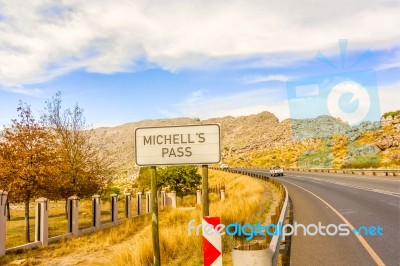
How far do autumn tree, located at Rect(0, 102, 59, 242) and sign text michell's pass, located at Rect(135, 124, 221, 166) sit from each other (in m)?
9.24

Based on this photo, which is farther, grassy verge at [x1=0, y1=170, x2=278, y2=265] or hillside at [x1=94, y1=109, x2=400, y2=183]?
hillside at [x1=94, y1=109, x2=400, y2=183]

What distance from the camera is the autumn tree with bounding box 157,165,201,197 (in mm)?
34438

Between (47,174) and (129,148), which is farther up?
(129,148)

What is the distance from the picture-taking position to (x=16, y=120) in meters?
15.3

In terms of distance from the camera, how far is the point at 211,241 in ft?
18.5

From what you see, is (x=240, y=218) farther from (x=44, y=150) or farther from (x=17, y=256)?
(x=44, y=150)

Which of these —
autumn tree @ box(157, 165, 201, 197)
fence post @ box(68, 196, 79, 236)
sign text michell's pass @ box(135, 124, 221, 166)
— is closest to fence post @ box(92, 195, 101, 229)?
fence post @ box(68, 196, 79, 236)

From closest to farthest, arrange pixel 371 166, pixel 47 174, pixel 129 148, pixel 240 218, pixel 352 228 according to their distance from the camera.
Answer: pixel 352 228 < pixel 240 218 < pixel 47 174 < pixel 371 166 < pixel 129 148

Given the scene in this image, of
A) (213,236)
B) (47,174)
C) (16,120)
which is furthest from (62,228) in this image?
(213,236)

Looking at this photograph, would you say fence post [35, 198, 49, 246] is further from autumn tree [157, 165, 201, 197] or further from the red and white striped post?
autumn tree [157, 165, 201, 197]

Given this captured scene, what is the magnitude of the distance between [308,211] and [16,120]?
12310 mm

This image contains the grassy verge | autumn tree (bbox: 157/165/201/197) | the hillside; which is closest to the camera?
the grassy verge

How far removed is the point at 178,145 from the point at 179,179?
28.8m

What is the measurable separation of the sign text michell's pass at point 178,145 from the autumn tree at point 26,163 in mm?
9244
